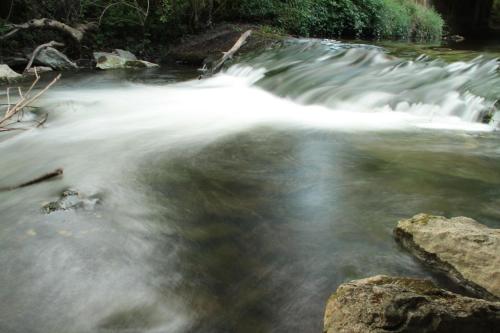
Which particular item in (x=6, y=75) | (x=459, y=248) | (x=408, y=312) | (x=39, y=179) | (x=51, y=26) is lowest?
(x=459, y=248)

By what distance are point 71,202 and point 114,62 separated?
9.39 m

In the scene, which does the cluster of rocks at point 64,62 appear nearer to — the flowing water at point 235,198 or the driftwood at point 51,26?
the driftwood at point 51,26

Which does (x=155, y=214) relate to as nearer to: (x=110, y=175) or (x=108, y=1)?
(x=110, y=175)

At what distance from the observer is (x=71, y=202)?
10.7ft

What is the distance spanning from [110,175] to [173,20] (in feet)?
33.8

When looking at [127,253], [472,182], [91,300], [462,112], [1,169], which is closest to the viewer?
[91,300]

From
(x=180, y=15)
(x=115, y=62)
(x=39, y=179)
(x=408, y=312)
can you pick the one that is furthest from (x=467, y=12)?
(x=408, y=312)

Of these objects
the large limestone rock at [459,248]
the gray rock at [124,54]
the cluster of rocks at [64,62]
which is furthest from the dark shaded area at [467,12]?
the large limestone rock at [459,248]

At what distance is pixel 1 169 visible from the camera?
14.0 feet

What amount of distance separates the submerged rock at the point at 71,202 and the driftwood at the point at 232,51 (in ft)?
26.1

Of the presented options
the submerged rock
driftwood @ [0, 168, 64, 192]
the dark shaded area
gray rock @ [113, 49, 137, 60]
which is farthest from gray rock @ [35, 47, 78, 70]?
the dark shaded area

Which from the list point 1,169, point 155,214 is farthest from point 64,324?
point 1,169

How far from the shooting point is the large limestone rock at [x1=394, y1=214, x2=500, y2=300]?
2.19 meters

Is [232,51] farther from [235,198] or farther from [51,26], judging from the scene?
[235,198]
